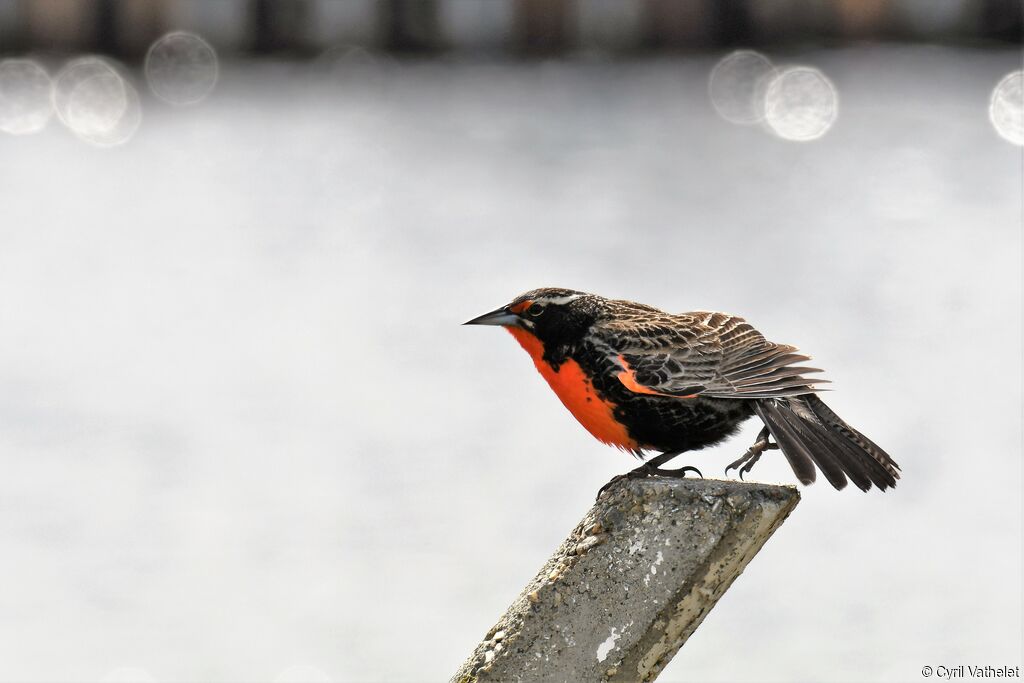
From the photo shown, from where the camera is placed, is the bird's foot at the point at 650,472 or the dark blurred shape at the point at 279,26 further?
the dark blurred shape at the point at 279,26

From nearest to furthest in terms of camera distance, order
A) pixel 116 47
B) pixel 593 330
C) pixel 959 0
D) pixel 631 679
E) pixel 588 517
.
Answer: pixel 631 679 → pixel 588 517 → pixel 593 330 → pixel 959 0 → pixel 116 47

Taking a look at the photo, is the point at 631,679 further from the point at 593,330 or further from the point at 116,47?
the point at 116,47

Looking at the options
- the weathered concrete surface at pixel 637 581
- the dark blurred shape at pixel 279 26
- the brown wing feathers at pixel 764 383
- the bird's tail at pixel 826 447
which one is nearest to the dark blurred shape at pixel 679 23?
the dark blurred shape at pixel 279 26

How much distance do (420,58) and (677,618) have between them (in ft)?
43.9

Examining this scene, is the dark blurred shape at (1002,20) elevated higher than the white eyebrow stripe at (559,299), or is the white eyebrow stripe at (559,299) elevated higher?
the dark blurred shape at (1002,20)

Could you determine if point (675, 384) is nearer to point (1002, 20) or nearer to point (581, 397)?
point (581, 397)

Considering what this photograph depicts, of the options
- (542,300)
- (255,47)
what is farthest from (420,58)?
(542,300)

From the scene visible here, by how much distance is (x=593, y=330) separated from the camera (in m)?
4.59

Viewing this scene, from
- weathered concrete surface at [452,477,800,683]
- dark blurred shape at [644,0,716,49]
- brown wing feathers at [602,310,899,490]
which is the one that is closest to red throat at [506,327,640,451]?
brown wing feathers at [602,310,899,490]

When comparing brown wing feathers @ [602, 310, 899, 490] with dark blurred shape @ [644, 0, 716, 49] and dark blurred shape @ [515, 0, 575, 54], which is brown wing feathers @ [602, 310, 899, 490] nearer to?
dark blurred shape @ [515, 0, 575, 54]

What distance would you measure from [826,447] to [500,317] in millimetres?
A: 1333

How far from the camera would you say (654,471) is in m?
4.14

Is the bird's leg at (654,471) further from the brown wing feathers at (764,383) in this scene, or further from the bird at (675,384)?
the brown wing feathers at (764,383)

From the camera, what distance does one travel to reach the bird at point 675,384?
13.3 ft
